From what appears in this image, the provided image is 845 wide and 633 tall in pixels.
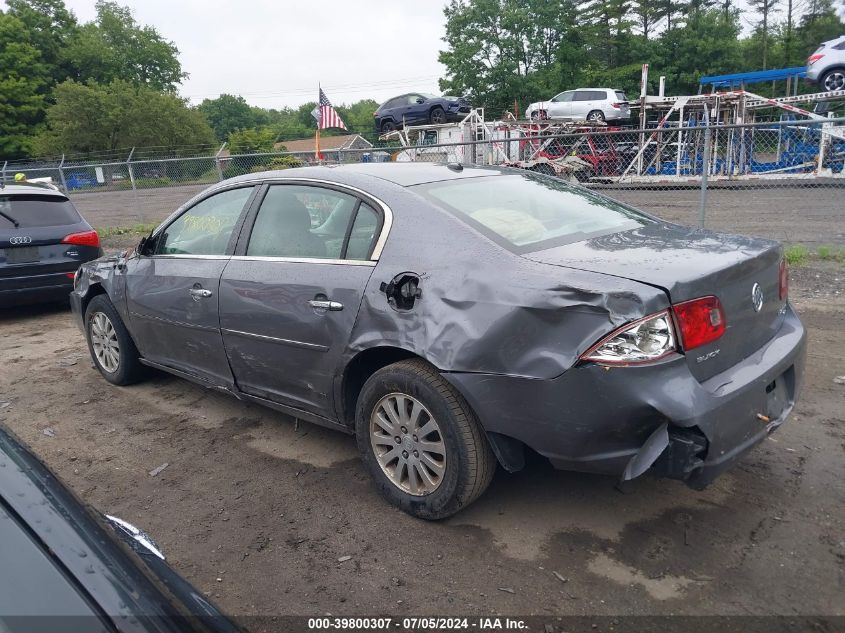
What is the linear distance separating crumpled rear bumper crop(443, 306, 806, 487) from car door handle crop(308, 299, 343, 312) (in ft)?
2.49

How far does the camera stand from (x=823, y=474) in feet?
10.8

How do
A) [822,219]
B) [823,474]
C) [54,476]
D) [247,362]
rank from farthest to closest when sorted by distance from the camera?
[822,219], [247,362], [823,474], [54,476]

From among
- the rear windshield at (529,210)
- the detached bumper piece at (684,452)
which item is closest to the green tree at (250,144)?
the rear windshield at (529,210)

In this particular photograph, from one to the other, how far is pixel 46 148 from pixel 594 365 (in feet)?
178

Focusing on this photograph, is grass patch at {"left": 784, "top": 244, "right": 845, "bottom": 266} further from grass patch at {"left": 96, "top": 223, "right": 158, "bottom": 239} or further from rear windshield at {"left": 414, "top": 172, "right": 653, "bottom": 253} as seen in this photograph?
grass patch at {"left": 96, "top": 223, "right": 158, "bottom": 239}

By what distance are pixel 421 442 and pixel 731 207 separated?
1146cm

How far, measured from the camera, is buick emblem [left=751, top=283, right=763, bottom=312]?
2.83 meters

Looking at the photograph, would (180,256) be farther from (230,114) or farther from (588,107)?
(230,114)

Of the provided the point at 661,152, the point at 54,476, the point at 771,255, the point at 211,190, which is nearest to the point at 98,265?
the point at 211,190

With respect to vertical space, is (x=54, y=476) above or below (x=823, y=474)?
above

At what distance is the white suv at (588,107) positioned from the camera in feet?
77.6

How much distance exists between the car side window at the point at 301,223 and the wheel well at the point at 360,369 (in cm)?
55

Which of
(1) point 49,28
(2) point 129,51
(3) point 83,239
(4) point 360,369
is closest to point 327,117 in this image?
(3) point 83,239

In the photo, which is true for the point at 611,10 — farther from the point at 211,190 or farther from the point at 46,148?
the point at 211,190
